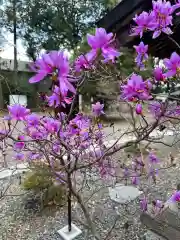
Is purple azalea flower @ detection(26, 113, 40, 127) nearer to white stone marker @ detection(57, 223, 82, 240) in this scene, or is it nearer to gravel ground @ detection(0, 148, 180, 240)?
gravel ground @ detection(0, 148, 180, 240)

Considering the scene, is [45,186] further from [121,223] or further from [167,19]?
[167,19]

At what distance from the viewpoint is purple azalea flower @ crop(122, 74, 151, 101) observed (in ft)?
2.52

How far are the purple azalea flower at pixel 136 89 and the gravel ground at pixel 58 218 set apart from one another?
4.15ft

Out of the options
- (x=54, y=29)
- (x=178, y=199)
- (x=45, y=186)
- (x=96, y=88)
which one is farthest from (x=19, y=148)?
(x=54, y=29)

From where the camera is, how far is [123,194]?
2551 millimetres

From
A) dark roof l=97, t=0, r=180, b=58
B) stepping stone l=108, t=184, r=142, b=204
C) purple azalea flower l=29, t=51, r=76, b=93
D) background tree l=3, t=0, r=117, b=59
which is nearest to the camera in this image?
purple azalea flower l=29, t=51, r=76, b=93

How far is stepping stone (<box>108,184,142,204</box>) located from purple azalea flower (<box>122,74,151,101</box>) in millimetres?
1768

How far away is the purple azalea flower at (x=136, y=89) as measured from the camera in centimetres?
77

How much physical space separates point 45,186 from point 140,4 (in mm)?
1908

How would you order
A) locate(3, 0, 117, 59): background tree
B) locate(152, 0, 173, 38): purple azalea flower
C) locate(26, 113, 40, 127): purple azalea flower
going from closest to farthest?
locate(152, 0, 173, 38): purple azalea flower → locate(26, 113, 40, 127): purple azalea flower → locate(3, 0, 117, 59): background tree

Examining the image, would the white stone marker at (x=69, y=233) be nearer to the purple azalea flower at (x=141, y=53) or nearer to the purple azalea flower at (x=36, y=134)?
the purple azalea flower at (x=36, y=134)

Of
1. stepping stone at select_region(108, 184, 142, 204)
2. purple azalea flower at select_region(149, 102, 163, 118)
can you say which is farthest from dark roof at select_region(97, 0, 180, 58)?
stepping stone at select_region(108, 184, 142, 204)

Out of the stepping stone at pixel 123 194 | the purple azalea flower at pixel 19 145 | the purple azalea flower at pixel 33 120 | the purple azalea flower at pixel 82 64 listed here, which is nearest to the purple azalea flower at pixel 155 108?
the purple azalea flower at pixel 82 64

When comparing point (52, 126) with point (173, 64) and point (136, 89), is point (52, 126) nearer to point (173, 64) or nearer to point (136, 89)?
point (136, 89)
